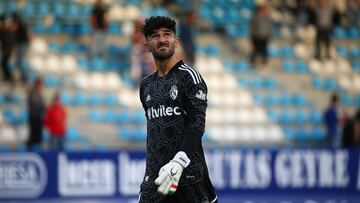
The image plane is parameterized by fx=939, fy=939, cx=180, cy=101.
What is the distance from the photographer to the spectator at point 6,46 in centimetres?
1875

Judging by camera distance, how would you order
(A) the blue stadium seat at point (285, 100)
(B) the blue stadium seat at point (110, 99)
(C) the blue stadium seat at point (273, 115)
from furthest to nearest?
(A) the blue stadium seat at point (285, 100) < (C) the blue stadium seat at point (273, 115) < (B) the blue stadium seat at point (110, 99)

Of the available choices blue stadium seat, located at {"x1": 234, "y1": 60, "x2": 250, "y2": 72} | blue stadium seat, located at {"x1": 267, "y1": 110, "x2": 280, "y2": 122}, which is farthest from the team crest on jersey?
blue stadium seat, located at {"x1": 234, "y1": 60, "x2": 250, "y2": 72}

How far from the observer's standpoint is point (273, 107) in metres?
20.0

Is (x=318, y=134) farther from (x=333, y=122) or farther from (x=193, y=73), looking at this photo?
(x=193, y=73)

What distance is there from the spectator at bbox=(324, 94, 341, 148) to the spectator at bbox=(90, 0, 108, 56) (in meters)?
4.96

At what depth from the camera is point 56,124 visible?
57.0ft

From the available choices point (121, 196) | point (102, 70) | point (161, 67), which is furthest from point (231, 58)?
point (161, 67)

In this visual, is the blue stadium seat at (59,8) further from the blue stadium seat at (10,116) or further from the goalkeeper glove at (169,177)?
the goalkeeper glove at (169,177)

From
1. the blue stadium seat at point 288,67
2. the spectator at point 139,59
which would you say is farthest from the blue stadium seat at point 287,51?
the spectator at point 139,59

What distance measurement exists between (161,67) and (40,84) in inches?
443

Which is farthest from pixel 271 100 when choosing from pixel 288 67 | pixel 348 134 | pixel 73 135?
pixel 73 135

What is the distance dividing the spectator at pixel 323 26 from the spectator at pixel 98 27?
479cm

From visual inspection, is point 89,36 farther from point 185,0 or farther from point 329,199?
point 329,199

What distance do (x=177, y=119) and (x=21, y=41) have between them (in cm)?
1311
